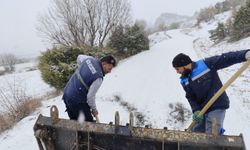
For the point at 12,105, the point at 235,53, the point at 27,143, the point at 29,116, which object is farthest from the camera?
the point at 12,105

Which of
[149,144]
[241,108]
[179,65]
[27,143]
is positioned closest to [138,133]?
[149,144]

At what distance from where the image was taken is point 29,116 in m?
8.55

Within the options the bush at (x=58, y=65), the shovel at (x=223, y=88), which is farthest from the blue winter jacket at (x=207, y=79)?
the bush at (x=58, y=65)

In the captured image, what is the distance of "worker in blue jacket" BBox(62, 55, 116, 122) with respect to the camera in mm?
4785

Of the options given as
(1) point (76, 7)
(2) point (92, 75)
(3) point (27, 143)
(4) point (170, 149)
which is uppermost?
(1) point (76, 7)

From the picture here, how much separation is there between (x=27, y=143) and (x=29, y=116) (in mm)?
1959

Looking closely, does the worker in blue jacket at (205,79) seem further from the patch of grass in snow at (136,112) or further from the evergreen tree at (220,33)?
the evergreen tree at (220,33)

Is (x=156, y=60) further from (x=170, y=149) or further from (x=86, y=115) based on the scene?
(x=170, y=149)

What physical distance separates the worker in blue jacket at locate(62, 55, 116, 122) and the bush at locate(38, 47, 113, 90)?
5854mm

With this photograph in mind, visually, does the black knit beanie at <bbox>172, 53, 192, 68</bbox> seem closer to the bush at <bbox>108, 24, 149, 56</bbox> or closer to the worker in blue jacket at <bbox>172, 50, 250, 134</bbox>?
the worker in blue jacket at <bbox>172, 50, 250, 134</bbox>

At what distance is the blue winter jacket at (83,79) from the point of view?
15.8 ft

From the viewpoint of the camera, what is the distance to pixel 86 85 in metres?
4.90

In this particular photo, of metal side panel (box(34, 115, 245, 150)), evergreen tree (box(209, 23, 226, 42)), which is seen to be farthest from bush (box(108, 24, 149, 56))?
metal side panel (box(34, 115, 245, 150))

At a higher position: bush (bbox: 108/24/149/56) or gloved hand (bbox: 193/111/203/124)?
→ bush (bbox: 108/24/149/56)
